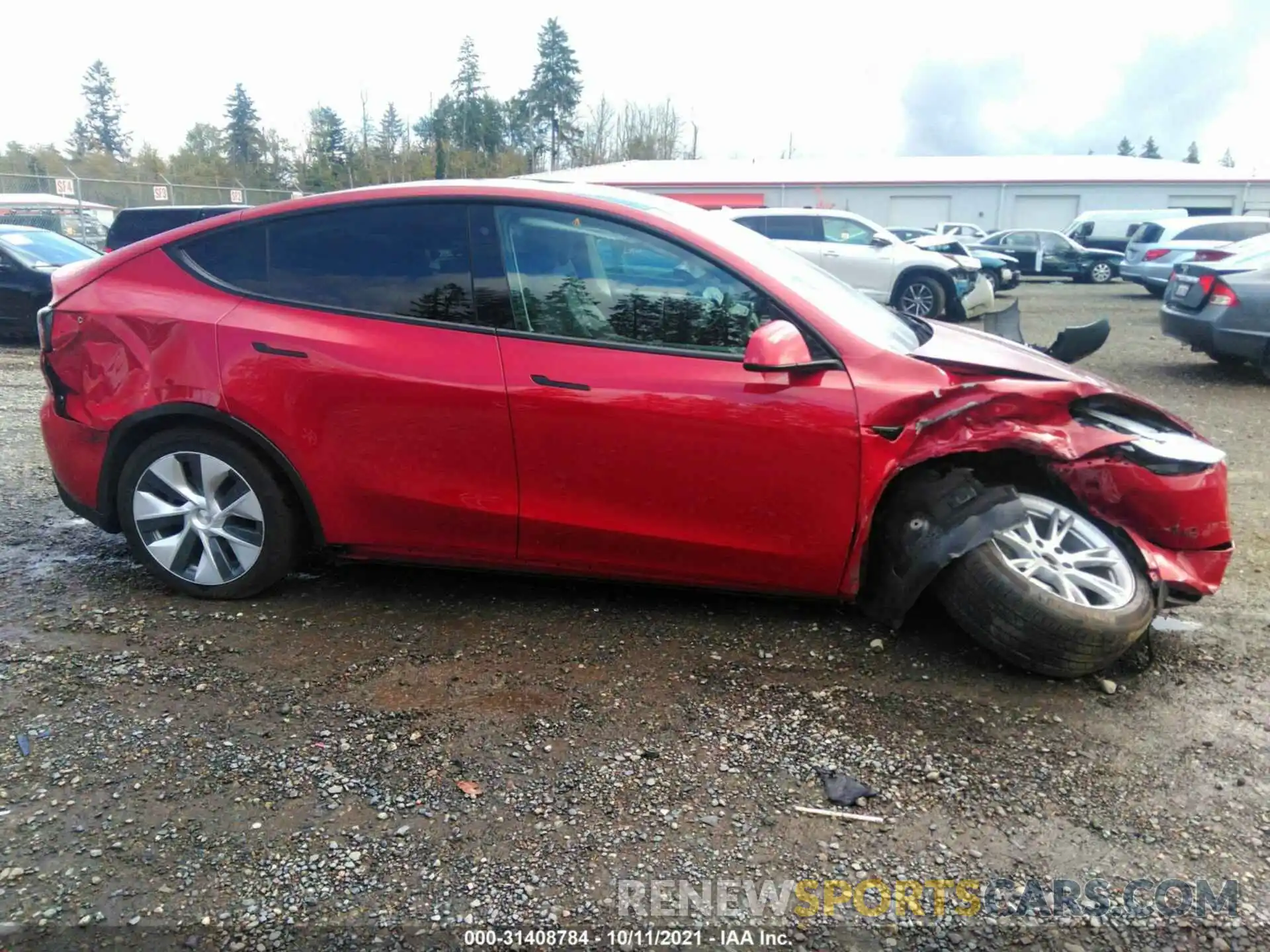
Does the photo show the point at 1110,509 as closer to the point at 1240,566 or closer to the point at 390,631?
the point at 1240,566

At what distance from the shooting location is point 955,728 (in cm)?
280

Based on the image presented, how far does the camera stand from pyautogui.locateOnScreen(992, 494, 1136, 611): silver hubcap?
10.1 ft

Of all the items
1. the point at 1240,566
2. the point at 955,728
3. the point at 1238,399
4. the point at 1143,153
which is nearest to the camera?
the point at 955,728

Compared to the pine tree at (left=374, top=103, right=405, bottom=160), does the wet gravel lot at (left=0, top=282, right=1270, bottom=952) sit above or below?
below

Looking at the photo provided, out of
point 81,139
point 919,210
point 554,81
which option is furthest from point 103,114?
point 919,210

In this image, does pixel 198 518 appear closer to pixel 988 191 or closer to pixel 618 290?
pixel 618 290

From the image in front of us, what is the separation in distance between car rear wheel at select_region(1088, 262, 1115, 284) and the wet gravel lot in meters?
23.2

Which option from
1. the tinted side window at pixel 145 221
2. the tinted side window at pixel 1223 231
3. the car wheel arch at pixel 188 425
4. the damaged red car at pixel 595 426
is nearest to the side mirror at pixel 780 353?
the damaged red car at pixel 595 426

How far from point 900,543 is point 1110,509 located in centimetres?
80

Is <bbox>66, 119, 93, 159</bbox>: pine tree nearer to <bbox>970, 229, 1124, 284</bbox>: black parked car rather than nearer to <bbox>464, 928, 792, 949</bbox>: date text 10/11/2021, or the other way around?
<bbox>970, 229, 1124, 284</bbox>: black parked car

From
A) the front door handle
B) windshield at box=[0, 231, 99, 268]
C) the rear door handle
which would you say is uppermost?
windshield at box=[0, 231, 99, 268]

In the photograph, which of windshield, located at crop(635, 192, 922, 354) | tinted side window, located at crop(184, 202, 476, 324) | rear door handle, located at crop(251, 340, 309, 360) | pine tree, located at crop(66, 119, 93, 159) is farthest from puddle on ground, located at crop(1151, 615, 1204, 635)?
pine tree, located at crop(66, 119, 93, 159)

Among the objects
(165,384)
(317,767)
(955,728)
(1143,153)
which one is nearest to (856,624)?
(955,728)

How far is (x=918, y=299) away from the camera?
44.6 feet
